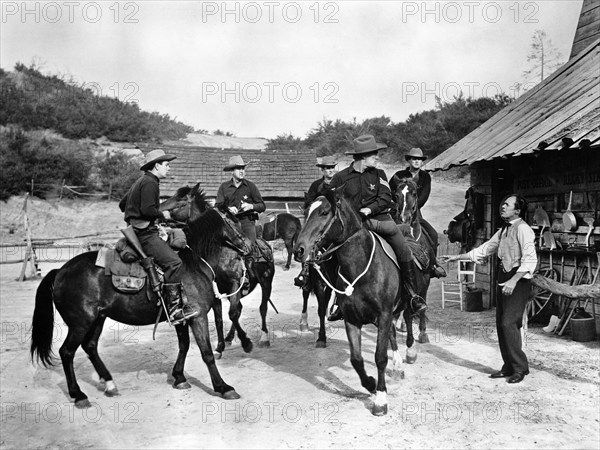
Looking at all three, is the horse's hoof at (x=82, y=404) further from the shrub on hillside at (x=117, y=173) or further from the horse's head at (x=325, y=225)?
the shrub on hillside at (x=117, y=173)

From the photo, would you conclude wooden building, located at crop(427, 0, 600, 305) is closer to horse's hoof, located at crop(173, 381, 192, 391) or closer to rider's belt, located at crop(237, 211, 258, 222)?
rider's belt, located at crop(237, 211, 258, 222)

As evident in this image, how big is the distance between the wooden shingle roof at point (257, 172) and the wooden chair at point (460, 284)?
9.38 m

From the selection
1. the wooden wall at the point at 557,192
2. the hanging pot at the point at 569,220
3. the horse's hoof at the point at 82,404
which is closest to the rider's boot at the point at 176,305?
the horse's hoof at the point at 82,404

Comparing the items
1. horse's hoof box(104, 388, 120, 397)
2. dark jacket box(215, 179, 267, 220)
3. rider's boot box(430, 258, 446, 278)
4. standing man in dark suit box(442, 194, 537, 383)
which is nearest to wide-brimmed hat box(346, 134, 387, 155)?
standing man in dark suit box(442, 194, 537, 383)

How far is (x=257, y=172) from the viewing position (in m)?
22.4

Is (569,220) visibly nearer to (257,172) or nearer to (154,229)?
(154,229)

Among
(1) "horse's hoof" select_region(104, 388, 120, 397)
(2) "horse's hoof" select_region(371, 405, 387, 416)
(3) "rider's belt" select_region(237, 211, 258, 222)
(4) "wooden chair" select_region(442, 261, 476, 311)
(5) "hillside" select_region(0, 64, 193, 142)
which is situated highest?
(5) "hillside" select_region(0, 64, 193, 142)

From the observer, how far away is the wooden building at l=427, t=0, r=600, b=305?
8.13 metres

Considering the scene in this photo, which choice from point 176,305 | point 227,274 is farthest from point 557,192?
point 176,305

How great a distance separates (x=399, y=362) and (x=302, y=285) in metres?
1.99

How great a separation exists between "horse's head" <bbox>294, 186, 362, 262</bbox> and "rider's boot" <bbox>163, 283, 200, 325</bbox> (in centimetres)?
169

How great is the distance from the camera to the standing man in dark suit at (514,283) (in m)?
6.27

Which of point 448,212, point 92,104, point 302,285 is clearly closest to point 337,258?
point 302,285

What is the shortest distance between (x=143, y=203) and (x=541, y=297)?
→ 7554 mm
